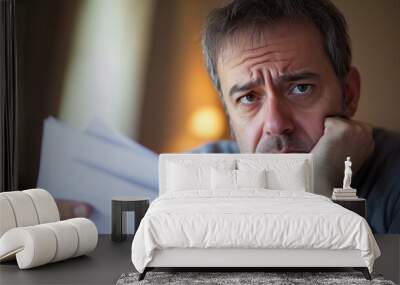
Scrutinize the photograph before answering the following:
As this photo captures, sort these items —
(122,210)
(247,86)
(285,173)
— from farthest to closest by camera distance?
(247,86) → (122,210) → (285,173)

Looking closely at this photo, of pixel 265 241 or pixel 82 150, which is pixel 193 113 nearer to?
pixel 82 150

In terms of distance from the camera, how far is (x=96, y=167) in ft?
22.6

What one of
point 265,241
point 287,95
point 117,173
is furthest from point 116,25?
point 265,241

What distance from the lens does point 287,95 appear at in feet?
21.1

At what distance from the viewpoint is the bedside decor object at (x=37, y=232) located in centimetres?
475

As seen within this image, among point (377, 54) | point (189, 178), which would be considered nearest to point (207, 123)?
point (189, 178)

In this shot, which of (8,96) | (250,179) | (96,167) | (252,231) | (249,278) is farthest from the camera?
(96,167)

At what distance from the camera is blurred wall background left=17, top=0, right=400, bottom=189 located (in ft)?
21.8

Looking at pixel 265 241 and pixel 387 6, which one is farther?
pixel 387 6

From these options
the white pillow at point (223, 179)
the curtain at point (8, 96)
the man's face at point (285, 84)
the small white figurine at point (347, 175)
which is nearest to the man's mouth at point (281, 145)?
the man's face at point (285, 84)

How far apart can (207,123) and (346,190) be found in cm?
167

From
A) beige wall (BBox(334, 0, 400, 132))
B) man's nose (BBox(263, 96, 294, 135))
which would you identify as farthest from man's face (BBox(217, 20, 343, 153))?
beige wall (BBox(334, 0, 400, 132))

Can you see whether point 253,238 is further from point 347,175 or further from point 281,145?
point 281,145

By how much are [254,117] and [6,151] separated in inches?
105
